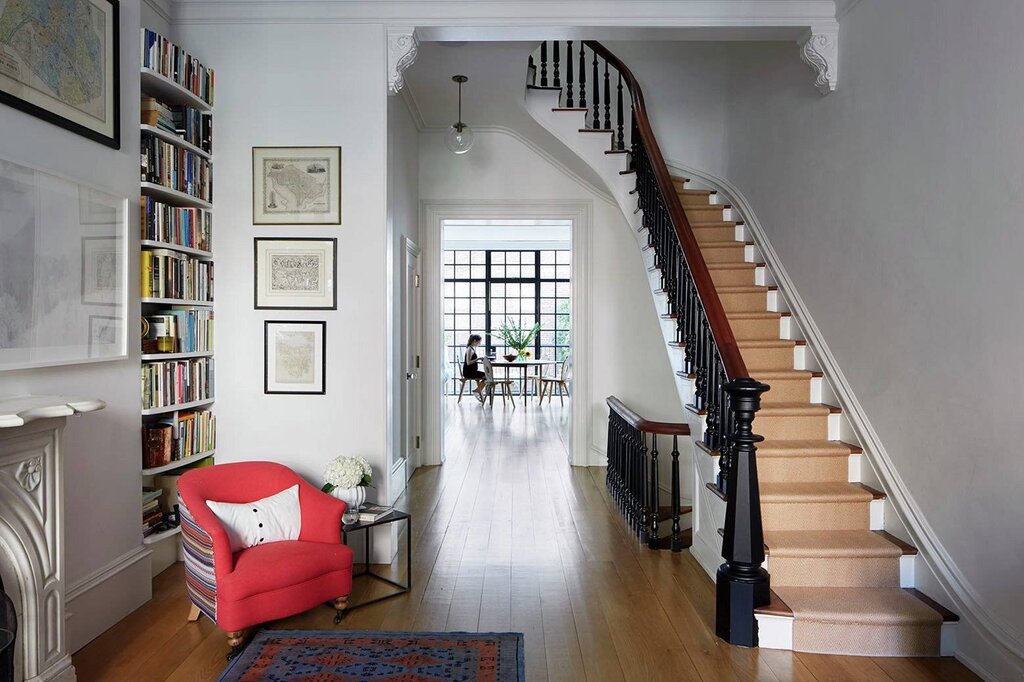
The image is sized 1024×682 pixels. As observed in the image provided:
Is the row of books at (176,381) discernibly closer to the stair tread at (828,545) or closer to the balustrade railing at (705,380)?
the balustrade railing at (705,380)

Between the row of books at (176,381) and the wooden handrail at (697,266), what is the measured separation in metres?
2.91

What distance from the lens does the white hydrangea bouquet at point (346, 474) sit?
3576 millimetres

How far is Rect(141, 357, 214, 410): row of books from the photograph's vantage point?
3.53m

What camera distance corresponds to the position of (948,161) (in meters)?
3.17

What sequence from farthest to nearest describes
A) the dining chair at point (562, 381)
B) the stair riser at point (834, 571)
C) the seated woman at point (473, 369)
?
1. the dining chair at point (562, 381)
2. the seated woman at point (473, 369)
3. the stair riser at point (834, 571)

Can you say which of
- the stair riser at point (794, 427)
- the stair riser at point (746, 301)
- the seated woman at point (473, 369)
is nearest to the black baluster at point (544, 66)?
the stair riser at point (746, 301)

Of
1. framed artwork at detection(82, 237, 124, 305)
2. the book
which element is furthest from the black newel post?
framed artwork at detection(82, 237, 124, 305)

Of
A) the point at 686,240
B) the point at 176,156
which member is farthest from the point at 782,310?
the point at 176,156

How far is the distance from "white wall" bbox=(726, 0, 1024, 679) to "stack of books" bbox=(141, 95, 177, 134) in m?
3.91

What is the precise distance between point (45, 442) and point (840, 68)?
182 inches

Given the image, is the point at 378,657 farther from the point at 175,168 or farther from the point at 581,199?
the point at 581,199

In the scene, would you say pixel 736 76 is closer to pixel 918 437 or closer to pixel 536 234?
pixel 918 437

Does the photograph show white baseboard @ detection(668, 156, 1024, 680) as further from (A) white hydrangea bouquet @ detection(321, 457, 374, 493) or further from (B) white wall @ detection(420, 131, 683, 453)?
(A) white hydrangea bouquet @ detection(321, 457, 374, 493)

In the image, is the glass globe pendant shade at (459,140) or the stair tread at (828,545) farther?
the glass globe pendant shade at (459,140)
